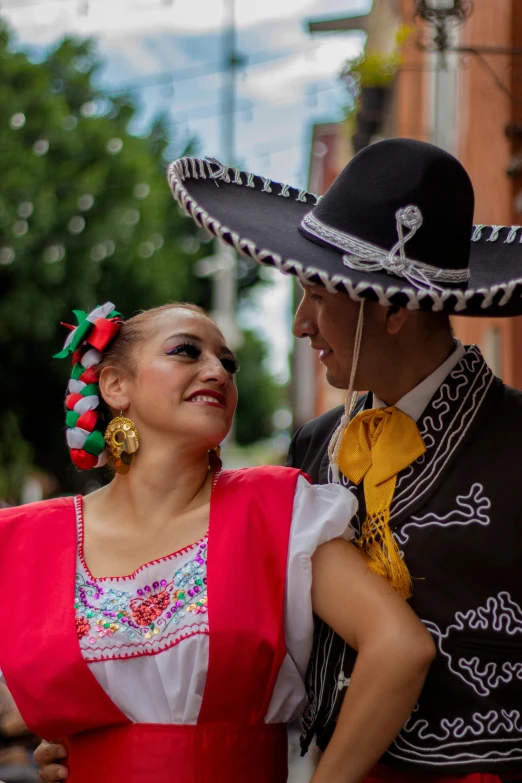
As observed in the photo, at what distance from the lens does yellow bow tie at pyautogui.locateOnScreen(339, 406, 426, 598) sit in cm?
260

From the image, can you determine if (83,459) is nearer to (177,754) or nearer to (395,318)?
(177,754)

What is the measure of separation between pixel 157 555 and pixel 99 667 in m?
0.31

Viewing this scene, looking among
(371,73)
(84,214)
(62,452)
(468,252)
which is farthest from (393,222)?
(62,452)

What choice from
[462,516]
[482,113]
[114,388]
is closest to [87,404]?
[114,388]

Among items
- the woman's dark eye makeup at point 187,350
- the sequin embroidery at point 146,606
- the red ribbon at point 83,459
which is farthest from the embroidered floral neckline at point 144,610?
the woman's dark eye makeup at point 187,350

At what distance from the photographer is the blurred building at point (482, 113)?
17.7 ft

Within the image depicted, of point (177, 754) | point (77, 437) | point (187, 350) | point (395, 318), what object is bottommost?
point (177, 754)

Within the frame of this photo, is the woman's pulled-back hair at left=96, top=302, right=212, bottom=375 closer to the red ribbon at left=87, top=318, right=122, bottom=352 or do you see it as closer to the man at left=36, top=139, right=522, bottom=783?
the red ribbon at left=87, top=318, right=122, bottom=352

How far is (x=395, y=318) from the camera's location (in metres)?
2.73


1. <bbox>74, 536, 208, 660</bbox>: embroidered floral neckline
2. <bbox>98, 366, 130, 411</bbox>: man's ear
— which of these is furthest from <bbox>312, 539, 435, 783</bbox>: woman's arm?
<bbox>98, 366, 130, 411</bbox>: man's ear

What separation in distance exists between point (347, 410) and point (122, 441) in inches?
24.6

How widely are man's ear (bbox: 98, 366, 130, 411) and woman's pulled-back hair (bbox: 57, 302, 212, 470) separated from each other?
2 centimetres

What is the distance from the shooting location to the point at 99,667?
260 cm

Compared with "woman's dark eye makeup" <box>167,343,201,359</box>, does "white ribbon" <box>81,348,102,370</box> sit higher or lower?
lower
